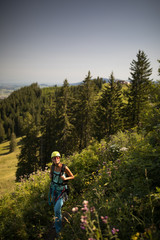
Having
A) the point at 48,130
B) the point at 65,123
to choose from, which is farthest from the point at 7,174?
the point at 65,123

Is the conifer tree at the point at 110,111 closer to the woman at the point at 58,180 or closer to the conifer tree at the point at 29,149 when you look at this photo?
the conifer tree at the point at 29,149

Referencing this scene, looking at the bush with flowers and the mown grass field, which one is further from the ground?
the bush with flowers

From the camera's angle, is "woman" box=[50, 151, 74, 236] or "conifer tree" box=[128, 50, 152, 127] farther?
"conifer tree" box=[128, 50, 152, 127]

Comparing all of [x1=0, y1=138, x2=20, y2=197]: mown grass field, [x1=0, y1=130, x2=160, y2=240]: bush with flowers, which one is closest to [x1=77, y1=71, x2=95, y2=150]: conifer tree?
[x1=0, y1=138, x2=20, y2=197]: mown grass field

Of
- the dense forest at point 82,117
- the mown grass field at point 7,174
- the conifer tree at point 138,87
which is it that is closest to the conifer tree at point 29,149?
the dense forest at point 82,117

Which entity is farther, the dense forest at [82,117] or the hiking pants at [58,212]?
the dense forest at [82,117]

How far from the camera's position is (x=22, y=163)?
2181 centimetres

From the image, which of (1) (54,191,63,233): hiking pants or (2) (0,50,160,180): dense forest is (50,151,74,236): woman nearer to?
(1) (54,191,63,233): hiking pants

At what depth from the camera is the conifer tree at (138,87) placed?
19859mm

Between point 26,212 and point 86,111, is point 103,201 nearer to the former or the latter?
point 26,212

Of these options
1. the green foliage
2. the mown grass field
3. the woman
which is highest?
the woman

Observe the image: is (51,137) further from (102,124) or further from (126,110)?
(126,110)

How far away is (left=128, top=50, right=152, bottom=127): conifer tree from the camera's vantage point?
1986 centimetres

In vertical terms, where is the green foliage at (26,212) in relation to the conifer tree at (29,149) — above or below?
above
